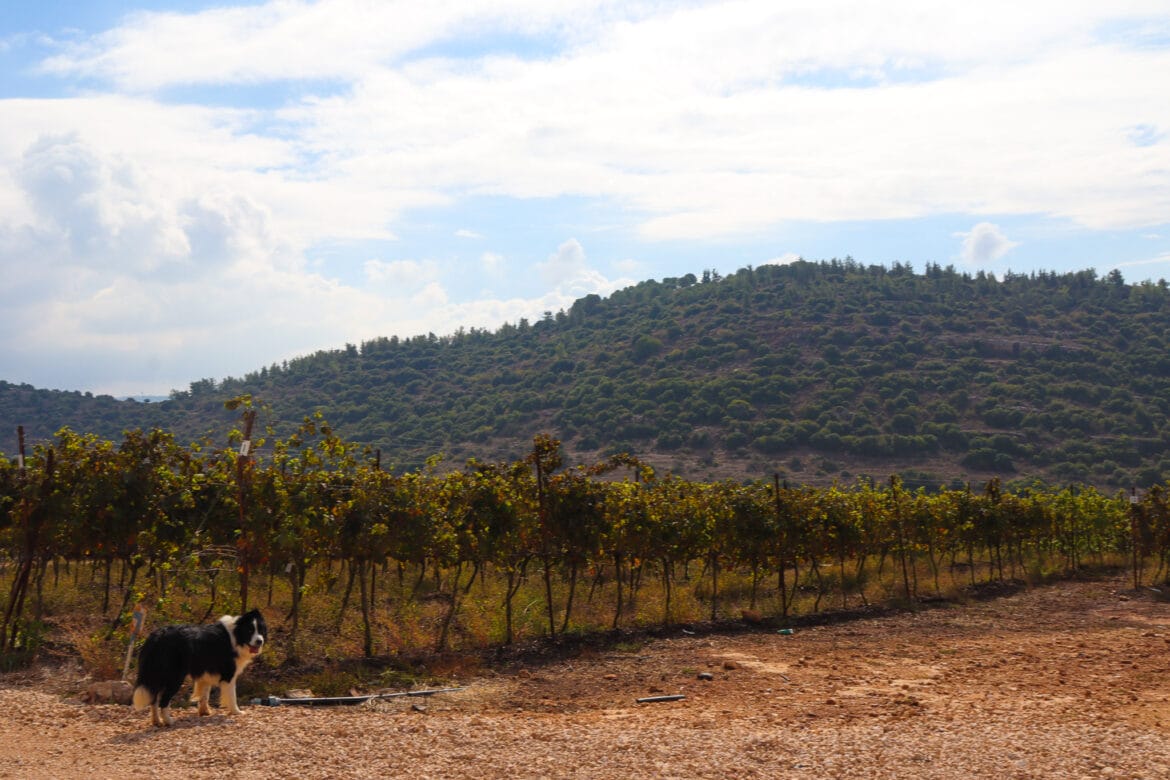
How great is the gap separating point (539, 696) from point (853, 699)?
12.4 feet

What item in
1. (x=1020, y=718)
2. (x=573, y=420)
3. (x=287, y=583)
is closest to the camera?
(x=1020, y=718)

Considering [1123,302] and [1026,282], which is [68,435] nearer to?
[1123,302]

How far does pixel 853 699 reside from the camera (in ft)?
32.8

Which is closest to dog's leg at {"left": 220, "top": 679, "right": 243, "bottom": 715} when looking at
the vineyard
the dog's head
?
the dog's head

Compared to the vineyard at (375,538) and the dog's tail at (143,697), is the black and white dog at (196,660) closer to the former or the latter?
the dog's tail at (143,697)

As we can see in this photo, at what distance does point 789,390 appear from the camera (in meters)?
67.7

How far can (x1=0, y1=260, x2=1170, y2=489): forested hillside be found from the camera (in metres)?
57.9

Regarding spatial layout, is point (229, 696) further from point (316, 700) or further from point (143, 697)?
point (316, 700)

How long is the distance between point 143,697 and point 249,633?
1.08 metres

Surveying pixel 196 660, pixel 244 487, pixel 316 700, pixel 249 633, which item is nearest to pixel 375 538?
pixel 244 487

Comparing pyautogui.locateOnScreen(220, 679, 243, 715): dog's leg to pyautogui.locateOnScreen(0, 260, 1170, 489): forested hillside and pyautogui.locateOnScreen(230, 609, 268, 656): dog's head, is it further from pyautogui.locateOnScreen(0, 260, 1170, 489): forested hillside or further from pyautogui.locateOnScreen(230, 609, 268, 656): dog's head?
pyautogui.locateOnScreen(0, 260, 1170, 489): forested hillside

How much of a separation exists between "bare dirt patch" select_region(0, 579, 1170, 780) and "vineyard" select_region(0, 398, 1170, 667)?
1919 mm

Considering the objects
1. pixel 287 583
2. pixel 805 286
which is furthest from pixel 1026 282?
pixel 287 583

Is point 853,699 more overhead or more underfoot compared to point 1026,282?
more underfoot
